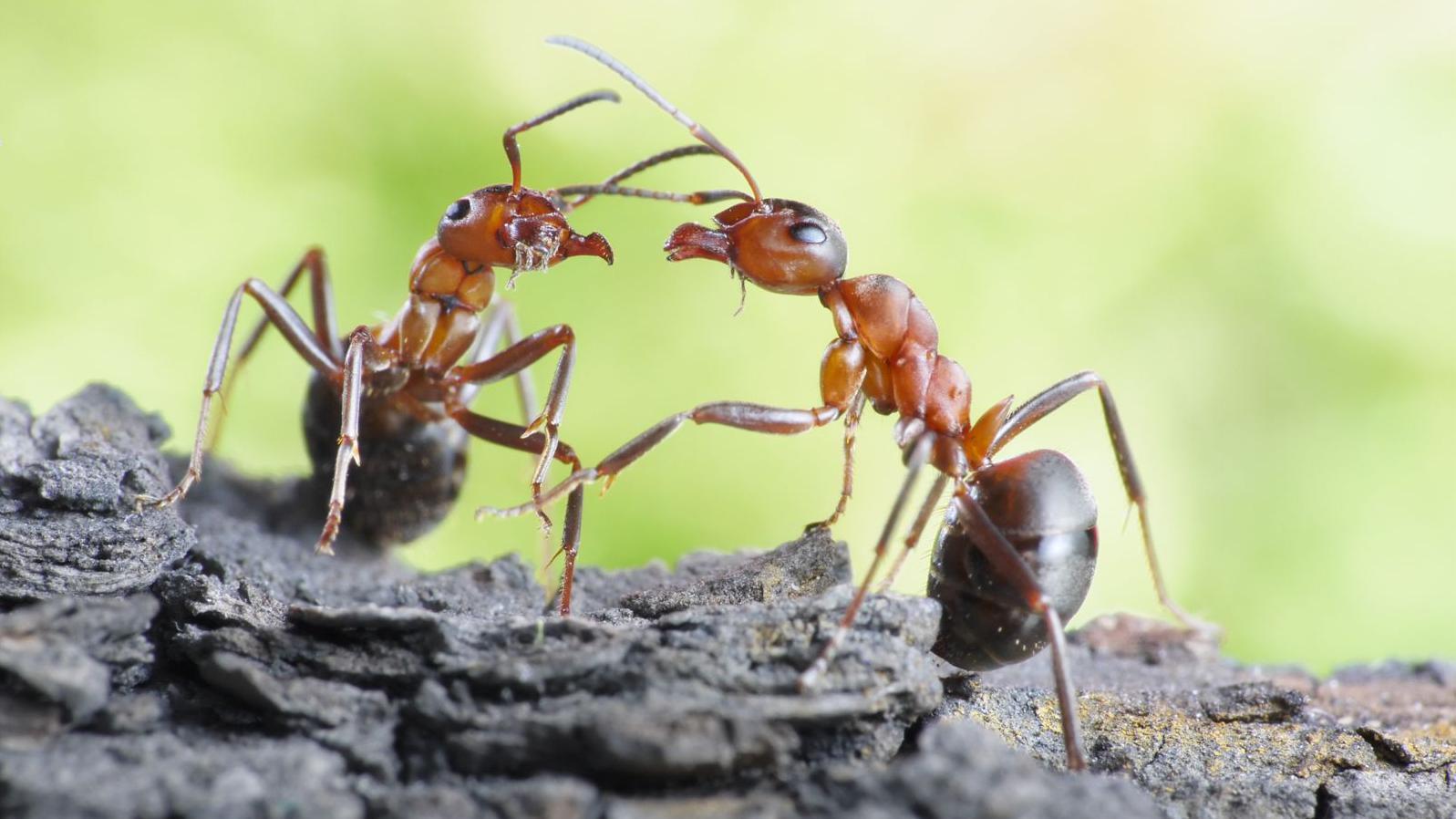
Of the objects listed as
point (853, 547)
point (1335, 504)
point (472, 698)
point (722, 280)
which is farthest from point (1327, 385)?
point (472, 698)

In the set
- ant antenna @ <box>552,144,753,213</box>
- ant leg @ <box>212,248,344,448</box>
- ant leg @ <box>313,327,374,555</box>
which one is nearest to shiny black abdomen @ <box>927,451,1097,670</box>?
ant antenna @ <box>552,144,753,213</box>

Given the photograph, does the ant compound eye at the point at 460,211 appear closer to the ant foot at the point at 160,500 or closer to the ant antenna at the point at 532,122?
the ant antenna at the point at 532,122

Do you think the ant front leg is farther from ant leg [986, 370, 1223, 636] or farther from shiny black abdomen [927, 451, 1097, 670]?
shiny black abdomen [927, 451, 1097, 670]

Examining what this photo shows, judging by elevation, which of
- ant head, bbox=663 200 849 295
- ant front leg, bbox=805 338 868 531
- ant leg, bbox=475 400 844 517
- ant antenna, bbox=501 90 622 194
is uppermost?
ant antenna, bbox=501 90 622 194

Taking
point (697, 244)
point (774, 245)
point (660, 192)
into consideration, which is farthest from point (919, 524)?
point (660, 192)

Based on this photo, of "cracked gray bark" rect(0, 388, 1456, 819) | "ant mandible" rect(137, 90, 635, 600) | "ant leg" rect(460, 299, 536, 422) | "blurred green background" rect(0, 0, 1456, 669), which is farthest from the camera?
"blurred green background" rect(0, 0, 1456, 669)

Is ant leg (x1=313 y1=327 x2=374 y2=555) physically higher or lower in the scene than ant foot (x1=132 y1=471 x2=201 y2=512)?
higher

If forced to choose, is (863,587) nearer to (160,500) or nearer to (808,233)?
(808,233)

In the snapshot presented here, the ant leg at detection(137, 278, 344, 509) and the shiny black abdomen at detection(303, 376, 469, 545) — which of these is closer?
the ant leg at detection(137, 278, 344, 509)

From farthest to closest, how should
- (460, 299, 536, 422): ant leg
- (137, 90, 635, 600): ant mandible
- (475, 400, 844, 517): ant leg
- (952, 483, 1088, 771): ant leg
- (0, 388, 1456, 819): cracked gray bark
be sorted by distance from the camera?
(460, 299, 536, 422): ant leg < (137, 90, 635, 600): ant mandible < (475, 400, 844, 517): ant leg < (952, 483, 1088, 771): ant leg < (0, 388, 1456, 819): cracked gray bark
